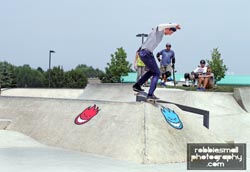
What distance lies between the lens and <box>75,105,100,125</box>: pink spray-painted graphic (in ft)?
30.9

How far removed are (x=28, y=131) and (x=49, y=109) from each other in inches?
35.1

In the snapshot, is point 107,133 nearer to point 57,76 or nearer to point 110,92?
point 110,92

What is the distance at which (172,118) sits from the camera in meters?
8.92

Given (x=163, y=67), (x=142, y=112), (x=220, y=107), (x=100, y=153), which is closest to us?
(x=100, y=153)

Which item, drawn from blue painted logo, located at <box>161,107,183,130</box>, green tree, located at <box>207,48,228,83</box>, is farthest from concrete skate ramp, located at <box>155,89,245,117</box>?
green tree, located at <box>207,48,228,83</box>

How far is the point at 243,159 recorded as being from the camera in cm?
757

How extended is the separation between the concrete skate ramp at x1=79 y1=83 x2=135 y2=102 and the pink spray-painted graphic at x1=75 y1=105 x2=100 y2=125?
821 centimetres

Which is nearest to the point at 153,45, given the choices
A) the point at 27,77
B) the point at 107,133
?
the point at 107,133

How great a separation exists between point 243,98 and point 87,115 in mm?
11239

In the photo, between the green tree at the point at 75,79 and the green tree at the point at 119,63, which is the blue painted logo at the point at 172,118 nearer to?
the green tree at the point at 119,63

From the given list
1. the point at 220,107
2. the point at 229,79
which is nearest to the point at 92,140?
the point at 220,107

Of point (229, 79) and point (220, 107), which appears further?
point (229, 79)

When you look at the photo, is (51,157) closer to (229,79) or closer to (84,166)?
(84,166)

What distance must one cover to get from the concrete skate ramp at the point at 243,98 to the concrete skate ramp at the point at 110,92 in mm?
5173
